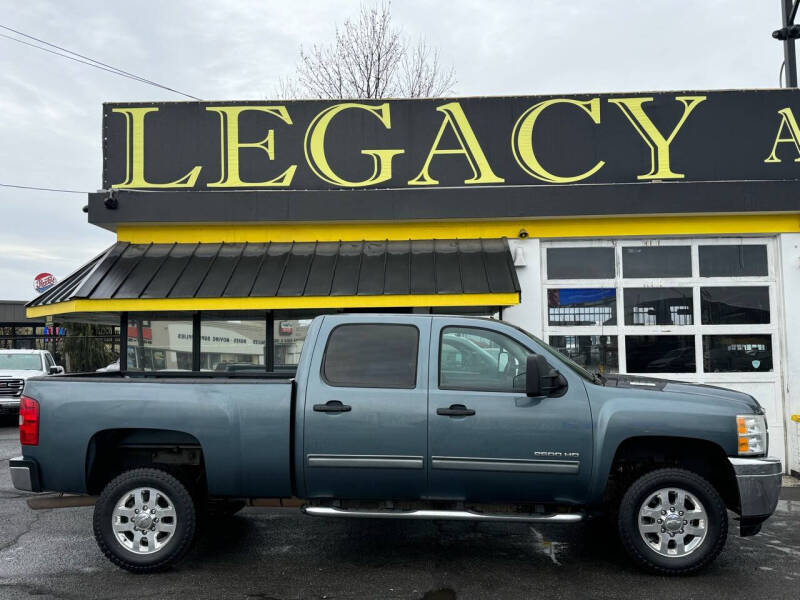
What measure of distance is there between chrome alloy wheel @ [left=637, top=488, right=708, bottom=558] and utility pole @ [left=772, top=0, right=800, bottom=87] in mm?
8296

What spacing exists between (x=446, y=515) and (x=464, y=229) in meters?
5.28

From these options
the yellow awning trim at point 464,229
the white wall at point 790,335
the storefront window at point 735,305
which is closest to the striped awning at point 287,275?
the yellow awning trim at point 464,229

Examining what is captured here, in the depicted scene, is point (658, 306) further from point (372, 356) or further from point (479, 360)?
point (372, 356)

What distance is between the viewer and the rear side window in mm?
5199

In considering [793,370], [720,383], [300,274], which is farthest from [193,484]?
[793,370]

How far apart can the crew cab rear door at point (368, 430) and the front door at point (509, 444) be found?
0.13 metres

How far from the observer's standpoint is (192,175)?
9.67 metres

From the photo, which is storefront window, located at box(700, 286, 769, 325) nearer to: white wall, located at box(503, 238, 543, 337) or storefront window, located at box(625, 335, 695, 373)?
storefront window, located at box(625, 335, 695, 373)

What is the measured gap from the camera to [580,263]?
937 cm

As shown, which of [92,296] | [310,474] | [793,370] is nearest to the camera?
[310,474]

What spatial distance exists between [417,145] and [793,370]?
6002 mm

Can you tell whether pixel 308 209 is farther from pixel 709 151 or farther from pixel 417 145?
pixel 709 151

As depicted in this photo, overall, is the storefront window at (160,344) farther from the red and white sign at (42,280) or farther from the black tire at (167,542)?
the red and white sign at (42,280)

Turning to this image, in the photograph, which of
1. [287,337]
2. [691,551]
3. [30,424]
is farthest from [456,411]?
[287,337]
